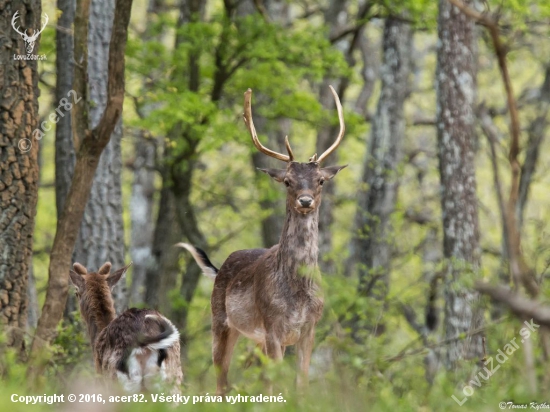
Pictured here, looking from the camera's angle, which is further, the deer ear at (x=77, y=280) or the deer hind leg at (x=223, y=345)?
the deer hind leg at (x=223, y=345)

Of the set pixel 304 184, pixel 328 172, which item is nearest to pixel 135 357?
pixel 304 184

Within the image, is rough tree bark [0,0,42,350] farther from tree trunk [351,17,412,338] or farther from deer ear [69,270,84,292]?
tree trunk [351,17,412,338]

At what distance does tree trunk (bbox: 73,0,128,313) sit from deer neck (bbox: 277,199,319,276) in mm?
3289

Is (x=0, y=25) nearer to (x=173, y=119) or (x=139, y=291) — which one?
(x=173, y=119)

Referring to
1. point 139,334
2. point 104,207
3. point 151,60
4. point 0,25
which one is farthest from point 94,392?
point 151,60

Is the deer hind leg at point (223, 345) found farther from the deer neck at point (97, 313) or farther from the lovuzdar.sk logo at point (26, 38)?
the lovuzdar.sk logo at point (26, 38)

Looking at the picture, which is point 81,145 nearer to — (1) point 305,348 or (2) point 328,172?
(2) point 328,172

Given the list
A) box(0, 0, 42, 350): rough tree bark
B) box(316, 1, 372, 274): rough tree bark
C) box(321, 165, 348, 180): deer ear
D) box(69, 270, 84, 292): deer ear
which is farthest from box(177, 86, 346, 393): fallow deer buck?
box(316, 1, 372, 274): rough tree bark

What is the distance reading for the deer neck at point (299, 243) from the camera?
8.63 meters

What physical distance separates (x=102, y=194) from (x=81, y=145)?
3.00 meters

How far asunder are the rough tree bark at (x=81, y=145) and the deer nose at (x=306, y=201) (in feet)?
5.75

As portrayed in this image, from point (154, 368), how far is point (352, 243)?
14.0 meters

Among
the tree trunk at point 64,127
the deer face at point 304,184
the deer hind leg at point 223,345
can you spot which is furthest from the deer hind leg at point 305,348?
the tree trunk at point 64,127

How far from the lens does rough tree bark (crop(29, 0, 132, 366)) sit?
26.9ft
